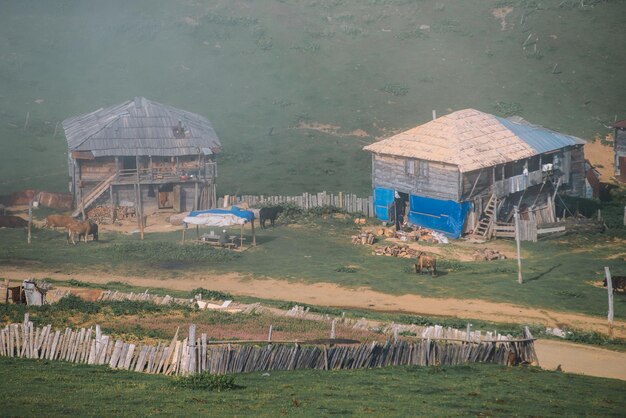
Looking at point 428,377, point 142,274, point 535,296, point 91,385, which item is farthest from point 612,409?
point 142,274

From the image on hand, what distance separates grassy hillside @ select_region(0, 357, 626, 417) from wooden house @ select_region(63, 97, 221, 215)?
33555 millimetres

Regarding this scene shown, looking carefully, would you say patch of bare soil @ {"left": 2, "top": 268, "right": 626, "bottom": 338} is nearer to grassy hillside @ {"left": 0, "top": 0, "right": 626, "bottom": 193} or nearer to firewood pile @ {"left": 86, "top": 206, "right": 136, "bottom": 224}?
firewood pile @ {"left": 86, "top": 206, "right": 136, "bottom": 224}

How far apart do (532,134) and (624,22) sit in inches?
1488

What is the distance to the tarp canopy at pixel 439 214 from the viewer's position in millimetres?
58306

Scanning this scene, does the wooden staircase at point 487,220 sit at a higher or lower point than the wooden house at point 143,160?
lower

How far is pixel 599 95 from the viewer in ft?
281

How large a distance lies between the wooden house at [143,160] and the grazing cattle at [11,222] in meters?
3.84

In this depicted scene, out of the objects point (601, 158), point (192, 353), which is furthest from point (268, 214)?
point (192, 353)

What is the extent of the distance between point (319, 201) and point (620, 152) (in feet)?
76.3

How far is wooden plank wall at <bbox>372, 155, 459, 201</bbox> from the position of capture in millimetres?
58531

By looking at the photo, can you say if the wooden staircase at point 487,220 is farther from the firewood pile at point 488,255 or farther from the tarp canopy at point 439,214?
the firewood pile at point 488,255

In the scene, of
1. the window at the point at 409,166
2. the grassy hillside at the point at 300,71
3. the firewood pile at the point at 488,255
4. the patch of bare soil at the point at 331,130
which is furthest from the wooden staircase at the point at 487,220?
the patch of bare soil at the point at 331,130

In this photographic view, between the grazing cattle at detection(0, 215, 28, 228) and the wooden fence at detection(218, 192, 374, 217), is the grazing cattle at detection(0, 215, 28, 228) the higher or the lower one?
the lower one

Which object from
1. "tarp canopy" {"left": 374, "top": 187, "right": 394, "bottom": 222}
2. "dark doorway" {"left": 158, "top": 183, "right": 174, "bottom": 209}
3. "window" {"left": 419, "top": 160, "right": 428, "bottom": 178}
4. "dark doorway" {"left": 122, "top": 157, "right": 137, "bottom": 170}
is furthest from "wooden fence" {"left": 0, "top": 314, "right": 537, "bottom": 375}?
"dark doorway" {"left": 158, "top": 183, "right": 174, "bottom": 209}
